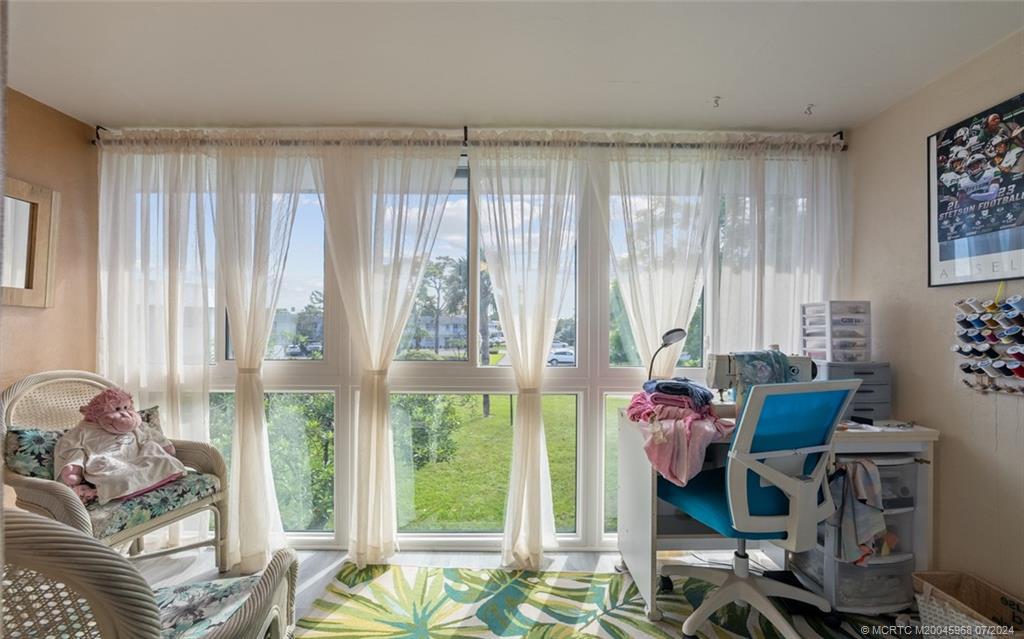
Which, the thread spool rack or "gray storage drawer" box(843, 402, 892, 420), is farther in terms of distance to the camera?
"gray storage drawer" box(843, 402, 892, 420)

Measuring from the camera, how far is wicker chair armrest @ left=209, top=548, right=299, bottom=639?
4.08 feet

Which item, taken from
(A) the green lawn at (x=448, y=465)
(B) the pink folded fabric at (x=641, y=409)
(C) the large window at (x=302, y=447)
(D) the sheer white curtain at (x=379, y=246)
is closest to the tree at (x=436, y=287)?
(D) the sheer white curtain at (x=379, y=246)

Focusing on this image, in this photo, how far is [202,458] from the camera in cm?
244

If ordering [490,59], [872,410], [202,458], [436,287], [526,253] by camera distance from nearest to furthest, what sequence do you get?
[490,59] < [872,410] < [202,458] < [526,253] < [436,287]

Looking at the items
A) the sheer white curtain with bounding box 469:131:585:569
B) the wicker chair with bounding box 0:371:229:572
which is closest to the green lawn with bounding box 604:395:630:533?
the sheer white curtain with bounding box 469:131:585:569

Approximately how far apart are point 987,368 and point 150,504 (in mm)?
3627

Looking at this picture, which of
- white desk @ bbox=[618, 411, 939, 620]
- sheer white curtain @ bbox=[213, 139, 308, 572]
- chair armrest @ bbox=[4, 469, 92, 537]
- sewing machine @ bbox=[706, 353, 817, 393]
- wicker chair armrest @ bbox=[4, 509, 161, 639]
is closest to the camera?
wicker chair armrest @ bbox=[4, 509, 161, 639]

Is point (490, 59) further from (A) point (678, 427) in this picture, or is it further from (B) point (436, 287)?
(A) point (678, 427)

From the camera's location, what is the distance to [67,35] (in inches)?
73.9

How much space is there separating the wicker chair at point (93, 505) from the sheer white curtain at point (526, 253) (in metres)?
1.52

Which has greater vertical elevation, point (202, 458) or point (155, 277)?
point (155, 277)

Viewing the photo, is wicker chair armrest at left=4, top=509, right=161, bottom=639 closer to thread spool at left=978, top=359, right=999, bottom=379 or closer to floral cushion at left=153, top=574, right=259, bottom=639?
floral cushion at left=153, top=574, right=259, bottom=639

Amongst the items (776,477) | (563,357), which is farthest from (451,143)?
(776,477)

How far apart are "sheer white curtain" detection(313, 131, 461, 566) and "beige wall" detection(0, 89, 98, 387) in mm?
1283
